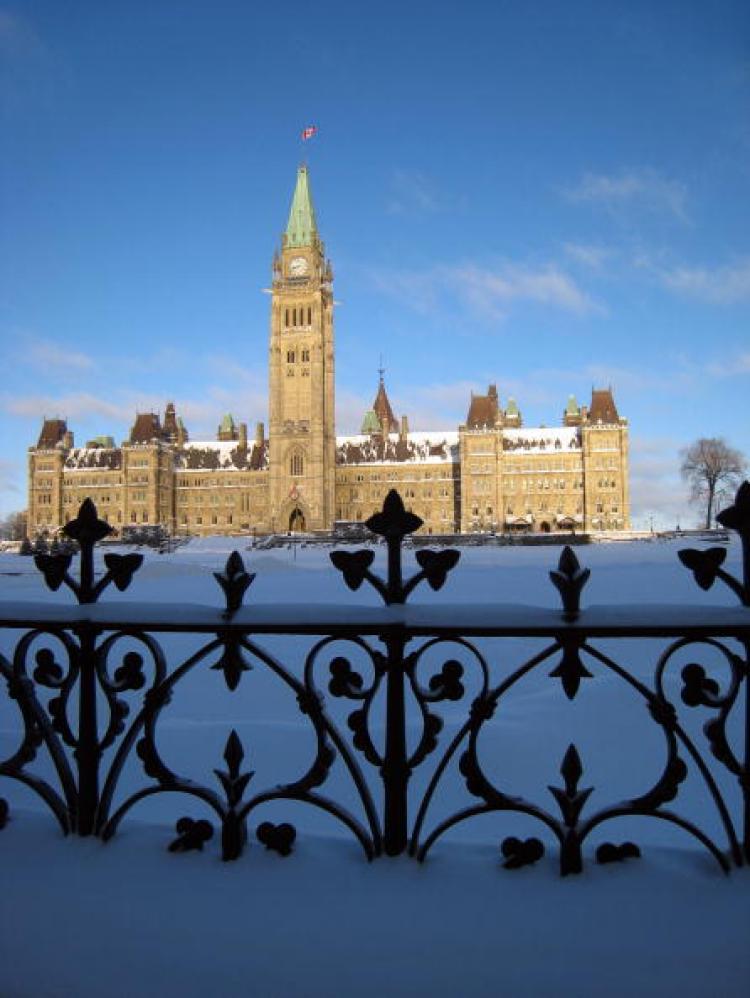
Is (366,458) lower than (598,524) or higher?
higher

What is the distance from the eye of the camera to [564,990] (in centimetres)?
166

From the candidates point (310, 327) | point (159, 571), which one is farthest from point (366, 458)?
point (159, 571)

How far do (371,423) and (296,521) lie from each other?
22.8 metres

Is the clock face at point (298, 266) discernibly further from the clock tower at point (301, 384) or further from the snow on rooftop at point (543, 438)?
the snow on rooftop at point (543, 438)

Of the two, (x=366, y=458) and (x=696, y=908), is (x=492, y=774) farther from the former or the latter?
(x=366, y=458)

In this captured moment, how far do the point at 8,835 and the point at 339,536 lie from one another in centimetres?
6083

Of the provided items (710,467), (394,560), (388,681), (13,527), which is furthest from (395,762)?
(13,527)

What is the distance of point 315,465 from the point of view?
266ft

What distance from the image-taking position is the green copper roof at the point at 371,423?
98812 millimetres

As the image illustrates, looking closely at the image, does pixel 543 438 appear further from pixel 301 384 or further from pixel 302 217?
pixel 302 217

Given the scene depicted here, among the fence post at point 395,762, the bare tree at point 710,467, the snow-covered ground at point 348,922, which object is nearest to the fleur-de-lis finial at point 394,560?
the fence post at point 395,762

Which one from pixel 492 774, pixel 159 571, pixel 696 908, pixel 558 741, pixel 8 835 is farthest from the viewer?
pixel 159 571

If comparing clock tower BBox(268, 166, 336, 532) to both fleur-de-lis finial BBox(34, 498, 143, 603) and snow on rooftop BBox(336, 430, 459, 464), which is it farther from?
fleur-de-lis finial BBox(34, 498, 143, 603)

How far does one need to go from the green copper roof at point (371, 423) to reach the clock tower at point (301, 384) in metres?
14.9
